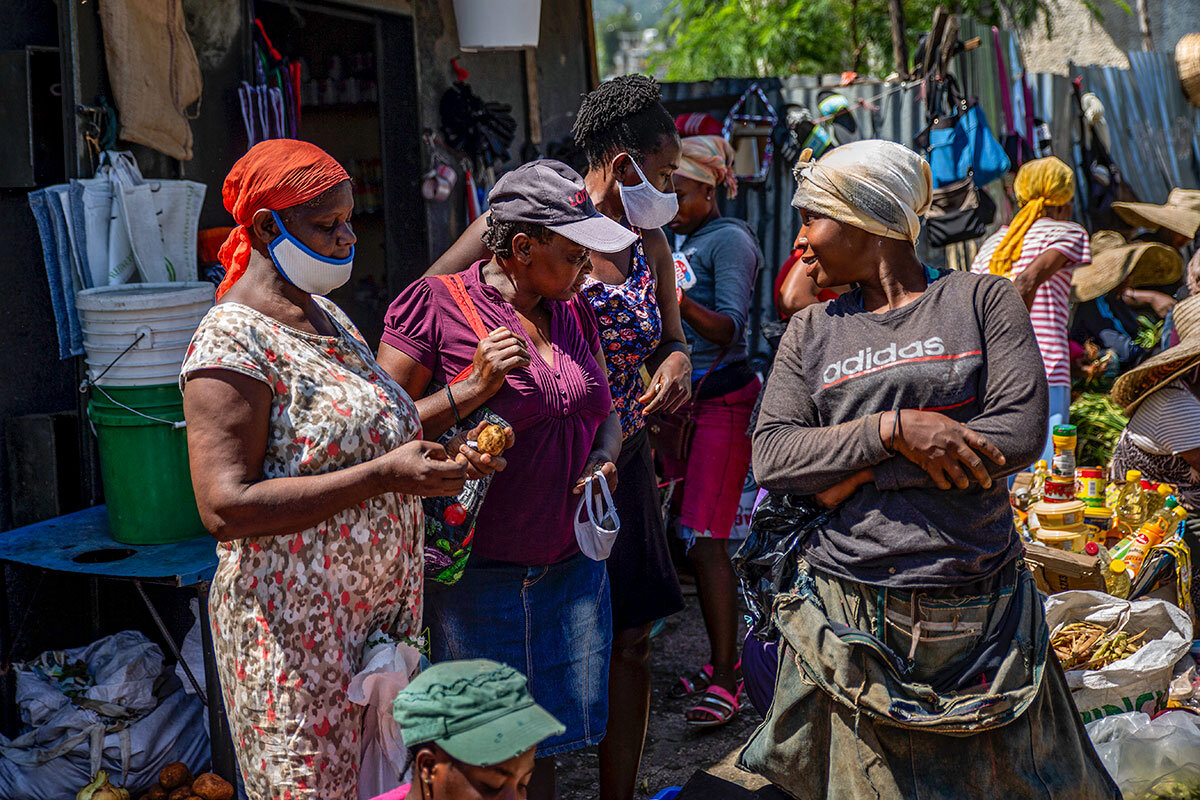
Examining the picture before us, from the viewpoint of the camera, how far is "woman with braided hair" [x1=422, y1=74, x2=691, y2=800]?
3254 millimetres

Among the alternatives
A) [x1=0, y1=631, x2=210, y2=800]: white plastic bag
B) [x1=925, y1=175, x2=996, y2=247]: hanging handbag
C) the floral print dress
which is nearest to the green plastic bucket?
[x1=0, y1=631, x2=210, y2=800]: white plastic bag

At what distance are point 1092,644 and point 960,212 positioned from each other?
416cm

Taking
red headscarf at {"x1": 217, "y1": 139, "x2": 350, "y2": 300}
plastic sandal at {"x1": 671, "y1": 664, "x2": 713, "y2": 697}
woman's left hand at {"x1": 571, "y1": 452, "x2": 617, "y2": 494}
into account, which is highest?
red headscarf at {"x1": 217, "y1": 139, "x2": 350, "y2": 300}

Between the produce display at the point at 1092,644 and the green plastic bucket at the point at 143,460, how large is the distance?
2.92 metres

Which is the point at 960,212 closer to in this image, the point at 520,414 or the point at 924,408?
the point at 924,408

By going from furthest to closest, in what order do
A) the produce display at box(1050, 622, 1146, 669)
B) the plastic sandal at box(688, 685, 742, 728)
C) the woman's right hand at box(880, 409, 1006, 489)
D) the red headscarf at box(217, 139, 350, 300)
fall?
1. the plastic sandal at box(688, 685, 742, 728)
2. the produce display at box(1050, 622, 1146, 669)
3. the woman's right hand at box(880, 409, 1006, 489)
4. the red headscarf at box(217, 139, 350, 300)

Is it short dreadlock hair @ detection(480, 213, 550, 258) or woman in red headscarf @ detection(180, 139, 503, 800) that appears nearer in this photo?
woman in red headscarf @ detection(180, 139, 503, 800)

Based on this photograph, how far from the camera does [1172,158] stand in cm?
1134

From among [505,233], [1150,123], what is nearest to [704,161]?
[505,233]

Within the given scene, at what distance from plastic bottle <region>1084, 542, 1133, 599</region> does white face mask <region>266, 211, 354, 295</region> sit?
10.7 ft

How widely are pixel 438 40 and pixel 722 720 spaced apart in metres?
3.89

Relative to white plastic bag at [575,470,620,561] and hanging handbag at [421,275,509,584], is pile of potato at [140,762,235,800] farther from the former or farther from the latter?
white plastic bag at [575,470,620,561]

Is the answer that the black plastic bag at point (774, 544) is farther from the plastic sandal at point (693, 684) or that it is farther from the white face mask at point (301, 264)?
the plastic sandal at point (693, 684)

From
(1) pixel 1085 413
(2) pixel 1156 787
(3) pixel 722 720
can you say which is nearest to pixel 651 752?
(3) pixel 722 720
